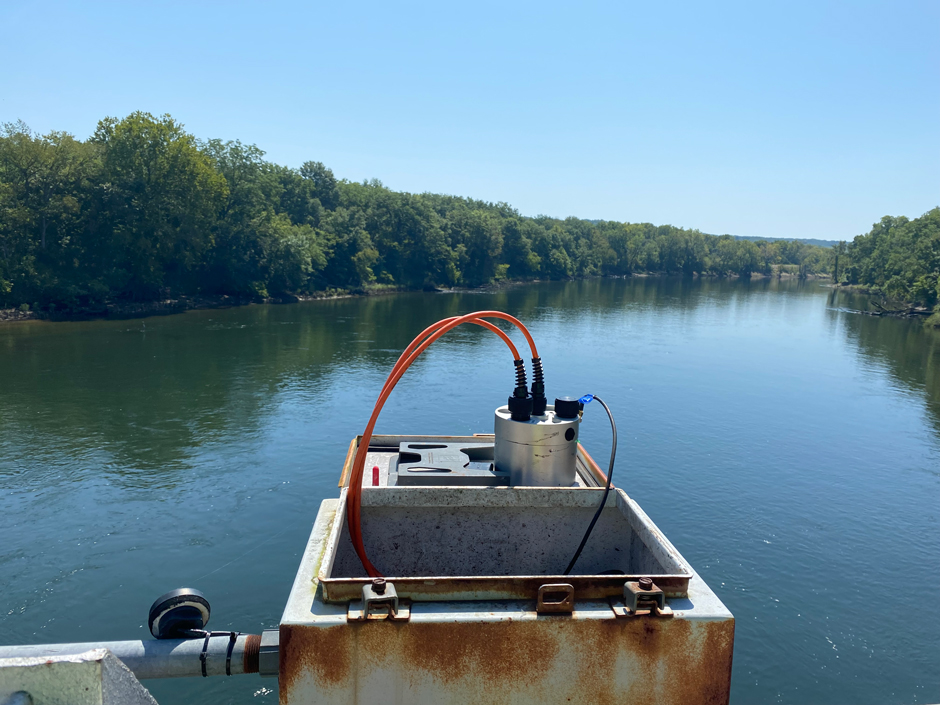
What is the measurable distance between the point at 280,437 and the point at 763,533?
38.5 ft

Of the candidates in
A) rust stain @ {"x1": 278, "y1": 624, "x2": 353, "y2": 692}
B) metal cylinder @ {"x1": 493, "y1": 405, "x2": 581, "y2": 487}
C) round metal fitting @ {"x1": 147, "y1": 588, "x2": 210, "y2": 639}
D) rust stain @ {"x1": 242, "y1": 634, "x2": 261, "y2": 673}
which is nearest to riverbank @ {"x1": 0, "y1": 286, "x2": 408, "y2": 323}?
metal cylinder @ {"x1": 493, "y1": 405, "x2": 581, "y2": 487}

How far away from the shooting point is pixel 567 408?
584cm

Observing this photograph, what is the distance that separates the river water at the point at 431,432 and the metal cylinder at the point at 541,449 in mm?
4684

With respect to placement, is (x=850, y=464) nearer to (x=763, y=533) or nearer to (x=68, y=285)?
(x=763, y=533)

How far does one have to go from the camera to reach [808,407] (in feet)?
76.0

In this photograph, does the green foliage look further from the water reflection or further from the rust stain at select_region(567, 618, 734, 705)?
the rust stain at select_region(567, 618, 734, 705)

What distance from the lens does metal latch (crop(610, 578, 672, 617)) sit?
373cm

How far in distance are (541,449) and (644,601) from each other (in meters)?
2.14

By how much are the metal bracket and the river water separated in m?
5.72

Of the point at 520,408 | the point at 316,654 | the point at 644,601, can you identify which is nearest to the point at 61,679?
the point at 316,654

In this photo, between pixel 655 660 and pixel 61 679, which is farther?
pixel 655 660

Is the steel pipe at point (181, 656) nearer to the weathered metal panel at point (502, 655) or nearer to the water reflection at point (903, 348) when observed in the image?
the weathered metal panel at point (502, 655)

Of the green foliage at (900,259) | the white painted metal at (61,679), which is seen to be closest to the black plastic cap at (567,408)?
the white painted metal at (61,679)

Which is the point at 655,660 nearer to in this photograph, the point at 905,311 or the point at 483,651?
the point at 483,651
